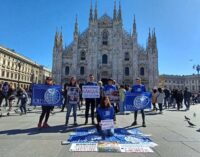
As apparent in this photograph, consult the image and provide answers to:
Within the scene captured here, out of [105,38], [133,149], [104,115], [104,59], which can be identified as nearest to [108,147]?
[133,149]

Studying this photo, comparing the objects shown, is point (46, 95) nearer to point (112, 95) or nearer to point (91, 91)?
point (91, 91)

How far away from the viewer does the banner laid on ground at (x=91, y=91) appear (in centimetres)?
799

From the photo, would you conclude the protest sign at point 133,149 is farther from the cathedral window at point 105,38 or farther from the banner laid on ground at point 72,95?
the cathedral window at point 105,38

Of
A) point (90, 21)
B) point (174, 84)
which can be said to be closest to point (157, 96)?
point (90, 21)

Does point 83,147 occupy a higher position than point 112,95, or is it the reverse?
point 112,95

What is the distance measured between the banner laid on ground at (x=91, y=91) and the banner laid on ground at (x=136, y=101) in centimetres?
125

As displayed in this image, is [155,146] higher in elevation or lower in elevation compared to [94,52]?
lower

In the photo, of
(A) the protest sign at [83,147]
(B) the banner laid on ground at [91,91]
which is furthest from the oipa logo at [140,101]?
(A) the protest sign at [83,147]

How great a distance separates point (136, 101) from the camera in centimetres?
841

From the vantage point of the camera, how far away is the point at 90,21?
49719 millimetres

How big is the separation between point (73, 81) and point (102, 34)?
143ft

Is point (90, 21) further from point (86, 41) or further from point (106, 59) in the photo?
point (106, 59)

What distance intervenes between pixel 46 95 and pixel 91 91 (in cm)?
169

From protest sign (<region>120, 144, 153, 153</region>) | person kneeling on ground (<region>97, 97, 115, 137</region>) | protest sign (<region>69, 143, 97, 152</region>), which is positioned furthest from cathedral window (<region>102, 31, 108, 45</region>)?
protest sign (<region>120, 144, 153, 153</region>)
